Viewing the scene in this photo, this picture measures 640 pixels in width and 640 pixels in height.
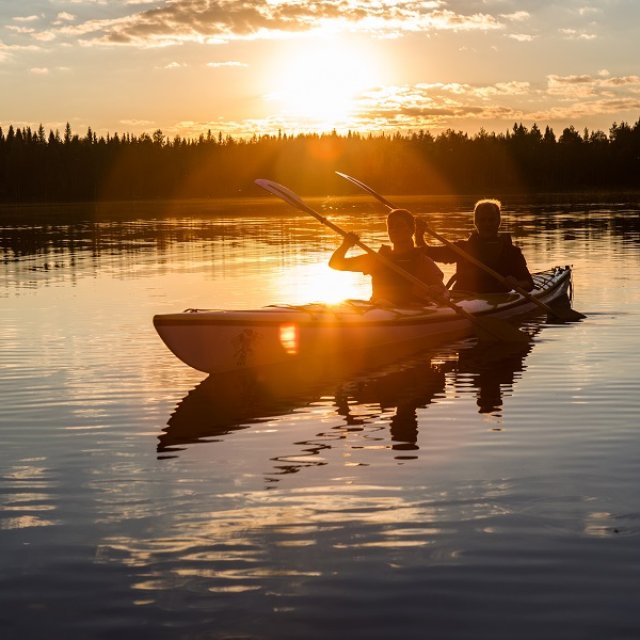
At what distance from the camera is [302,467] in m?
7.52

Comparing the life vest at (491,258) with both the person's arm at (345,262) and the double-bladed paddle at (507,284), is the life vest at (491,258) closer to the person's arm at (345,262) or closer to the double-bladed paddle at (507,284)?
the double-bladed paddle at (507,284)

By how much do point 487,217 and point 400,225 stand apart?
9.01 ft

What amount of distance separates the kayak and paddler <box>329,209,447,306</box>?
26 cm

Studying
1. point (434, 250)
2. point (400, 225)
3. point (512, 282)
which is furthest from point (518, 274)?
point (400, 225)

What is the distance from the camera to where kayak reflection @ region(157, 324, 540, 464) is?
8680mm

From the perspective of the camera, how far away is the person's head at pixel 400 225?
12.4m

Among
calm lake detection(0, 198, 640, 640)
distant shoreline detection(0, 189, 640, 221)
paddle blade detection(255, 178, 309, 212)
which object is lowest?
calm lake detection(0, 198, 640, 640)

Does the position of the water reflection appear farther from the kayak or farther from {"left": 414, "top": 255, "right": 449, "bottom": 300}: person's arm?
A: {"left": 414, "top": 255, "right": 449, "bottom": 300}: person's arm

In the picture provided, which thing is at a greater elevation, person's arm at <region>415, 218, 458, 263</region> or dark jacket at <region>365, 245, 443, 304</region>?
person's arm at <region>415, 218, 458, 263</region>

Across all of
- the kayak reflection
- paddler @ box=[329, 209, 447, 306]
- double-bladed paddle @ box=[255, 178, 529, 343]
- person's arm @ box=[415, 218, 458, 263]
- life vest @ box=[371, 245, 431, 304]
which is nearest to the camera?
the kayak reflection

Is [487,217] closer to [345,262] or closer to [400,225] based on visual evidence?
[400,225]

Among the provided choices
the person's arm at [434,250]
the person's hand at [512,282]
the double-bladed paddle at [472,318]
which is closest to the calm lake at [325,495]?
the double-bladed paddle at [472,318]

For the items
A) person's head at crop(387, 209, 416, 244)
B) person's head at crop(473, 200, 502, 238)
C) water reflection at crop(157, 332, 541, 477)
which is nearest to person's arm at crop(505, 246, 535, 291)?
person's head at crop(473, 200, 502, 238)

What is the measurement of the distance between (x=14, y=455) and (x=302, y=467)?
2.31 metres
